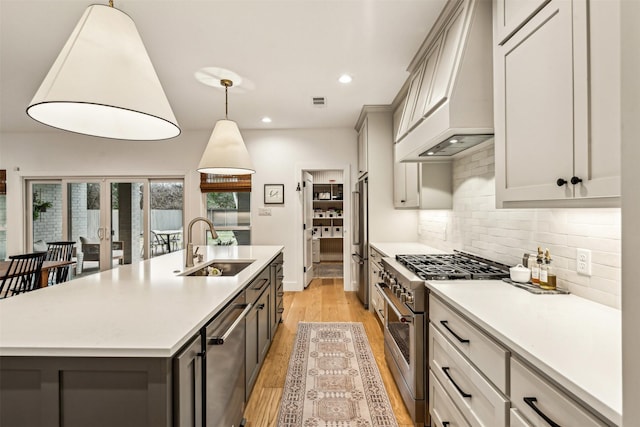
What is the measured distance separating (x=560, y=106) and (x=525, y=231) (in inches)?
39.0

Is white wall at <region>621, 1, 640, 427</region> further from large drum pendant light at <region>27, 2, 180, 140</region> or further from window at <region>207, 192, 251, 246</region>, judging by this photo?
window at <region>207, 192, 251, 246</region>

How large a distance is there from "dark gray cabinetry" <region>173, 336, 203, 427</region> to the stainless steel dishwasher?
0.07 metres

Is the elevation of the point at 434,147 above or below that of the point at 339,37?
below

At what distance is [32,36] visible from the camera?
2498mm

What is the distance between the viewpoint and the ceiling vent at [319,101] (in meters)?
3.84

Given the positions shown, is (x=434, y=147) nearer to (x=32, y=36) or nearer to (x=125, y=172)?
(x=32, y=36)

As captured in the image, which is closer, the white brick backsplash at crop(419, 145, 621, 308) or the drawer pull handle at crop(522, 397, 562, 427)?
the drawer pull handle at crop(522, 397, 562, 427)

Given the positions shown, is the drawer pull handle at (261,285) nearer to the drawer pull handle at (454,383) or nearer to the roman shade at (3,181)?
the drawer pull handle at (454,383)

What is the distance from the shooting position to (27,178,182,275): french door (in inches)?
213

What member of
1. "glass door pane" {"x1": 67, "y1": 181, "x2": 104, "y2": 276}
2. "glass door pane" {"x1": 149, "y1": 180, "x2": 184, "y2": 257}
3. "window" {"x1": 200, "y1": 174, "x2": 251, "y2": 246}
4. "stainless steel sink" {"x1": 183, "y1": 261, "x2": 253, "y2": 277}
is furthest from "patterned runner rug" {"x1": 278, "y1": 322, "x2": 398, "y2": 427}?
"glass door pane" {"x1": 67, "y1": 181, "x2": 104, "y2": 276}

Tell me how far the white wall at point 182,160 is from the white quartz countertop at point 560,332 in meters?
3.75

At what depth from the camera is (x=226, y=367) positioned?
1.56 m

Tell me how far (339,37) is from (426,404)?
262cm

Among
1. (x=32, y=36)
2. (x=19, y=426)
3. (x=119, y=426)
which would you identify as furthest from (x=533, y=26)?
(x=32, y=36)
